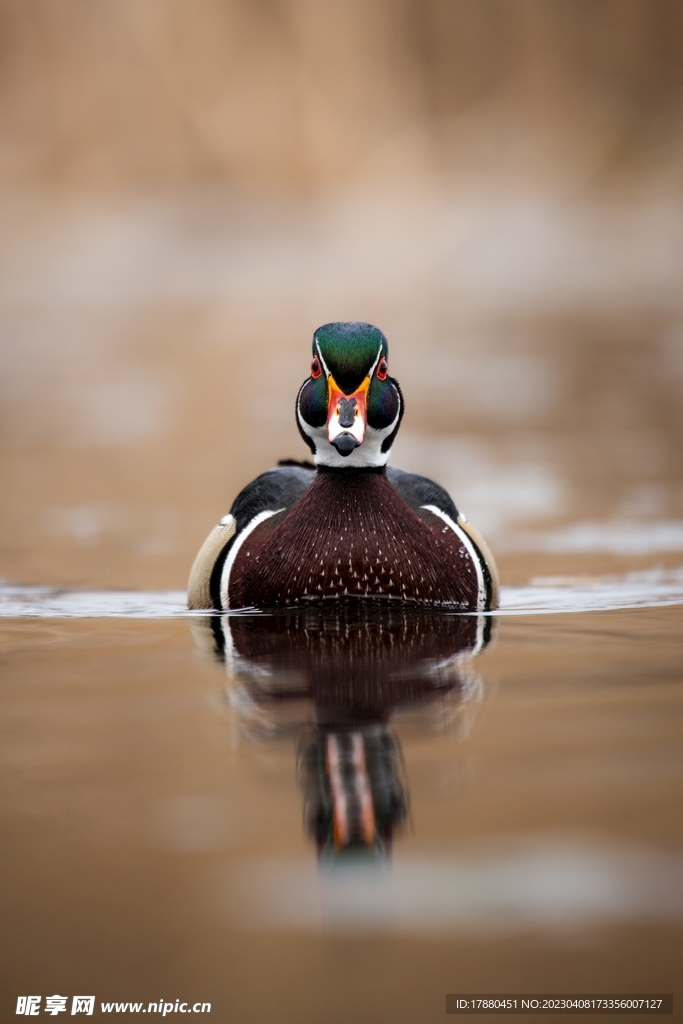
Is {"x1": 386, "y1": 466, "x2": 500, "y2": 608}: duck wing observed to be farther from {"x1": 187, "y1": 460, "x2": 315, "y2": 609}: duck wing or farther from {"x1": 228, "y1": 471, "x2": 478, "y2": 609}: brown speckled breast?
{"x1": 187, "y1": 460, "x2": 315, "y2": 609}: duck wing

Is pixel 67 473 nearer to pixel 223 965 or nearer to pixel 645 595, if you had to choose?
pixel 645 595

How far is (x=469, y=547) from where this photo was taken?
5129 millimetres

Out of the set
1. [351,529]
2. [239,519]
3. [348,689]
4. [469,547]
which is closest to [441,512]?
[469,547]

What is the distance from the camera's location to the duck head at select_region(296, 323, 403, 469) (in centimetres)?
457

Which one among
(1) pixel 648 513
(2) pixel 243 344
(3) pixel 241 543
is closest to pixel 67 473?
(1) pixel 648 513

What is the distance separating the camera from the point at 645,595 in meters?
5.58

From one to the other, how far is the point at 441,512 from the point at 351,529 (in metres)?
0.59

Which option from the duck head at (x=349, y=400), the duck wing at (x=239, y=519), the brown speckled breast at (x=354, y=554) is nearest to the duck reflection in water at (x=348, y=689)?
the brown speckled breast at (x=354, y=554)

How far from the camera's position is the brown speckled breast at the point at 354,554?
4695 mm

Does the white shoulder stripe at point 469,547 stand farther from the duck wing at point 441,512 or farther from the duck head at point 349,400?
the duck head at point 349,400

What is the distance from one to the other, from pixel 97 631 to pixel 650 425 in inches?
302

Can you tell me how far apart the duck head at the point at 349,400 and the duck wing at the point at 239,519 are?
29cm

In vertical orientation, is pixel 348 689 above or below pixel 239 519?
below

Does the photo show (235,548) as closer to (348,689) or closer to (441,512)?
(441,512)
